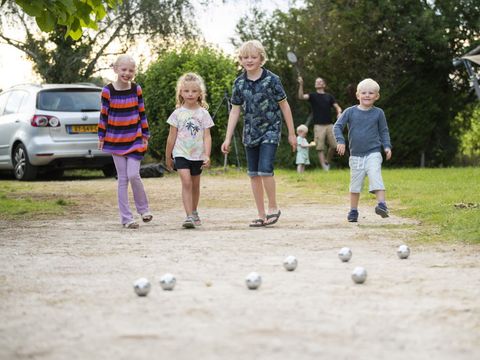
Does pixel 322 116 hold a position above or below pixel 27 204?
above

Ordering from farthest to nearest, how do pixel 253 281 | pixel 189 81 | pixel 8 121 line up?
pixel 8 121 < pixel 189 81 < pixel 253 281

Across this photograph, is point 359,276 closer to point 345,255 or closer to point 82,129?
point 345,255

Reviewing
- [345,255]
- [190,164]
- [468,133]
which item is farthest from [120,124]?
[468,133]

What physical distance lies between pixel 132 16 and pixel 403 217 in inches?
705

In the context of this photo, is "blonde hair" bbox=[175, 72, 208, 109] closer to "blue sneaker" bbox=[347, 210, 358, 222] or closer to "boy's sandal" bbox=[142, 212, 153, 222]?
"boy's sandal" bbox=[142, 212, 153, 222]

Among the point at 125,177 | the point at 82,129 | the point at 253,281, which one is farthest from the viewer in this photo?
the point at 82,129

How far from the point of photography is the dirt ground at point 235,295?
412 cm

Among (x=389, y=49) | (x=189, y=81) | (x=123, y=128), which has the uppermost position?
(x=389, y=49)

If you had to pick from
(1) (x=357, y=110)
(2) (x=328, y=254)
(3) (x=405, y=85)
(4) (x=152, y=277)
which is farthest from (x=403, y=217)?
(3) (x=405, y=85)

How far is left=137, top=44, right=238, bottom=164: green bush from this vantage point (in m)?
20.6

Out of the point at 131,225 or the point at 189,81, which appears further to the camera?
the point at 189,81

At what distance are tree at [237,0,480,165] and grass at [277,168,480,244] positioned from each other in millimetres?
5087

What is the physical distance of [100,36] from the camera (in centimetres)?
2744

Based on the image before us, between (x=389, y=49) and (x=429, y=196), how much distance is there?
39.3ft
